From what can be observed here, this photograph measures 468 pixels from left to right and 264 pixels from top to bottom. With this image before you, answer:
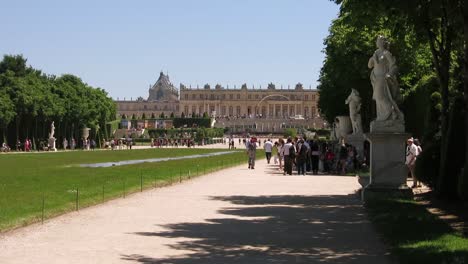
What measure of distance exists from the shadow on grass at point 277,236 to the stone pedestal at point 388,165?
0.68 m

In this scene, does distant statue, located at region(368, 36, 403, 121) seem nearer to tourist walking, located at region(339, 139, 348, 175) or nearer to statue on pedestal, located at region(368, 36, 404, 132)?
statue on pedestal, located at region(368, 36, 404, 132)

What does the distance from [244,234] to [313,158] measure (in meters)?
21.3

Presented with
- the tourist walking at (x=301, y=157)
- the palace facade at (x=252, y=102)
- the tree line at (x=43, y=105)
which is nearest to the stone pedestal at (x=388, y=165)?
the tourist walking at (x=301, y=157)

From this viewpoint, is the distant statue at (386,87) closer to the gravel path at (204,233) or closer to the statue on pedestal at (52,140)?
the gravel path at (204,233)

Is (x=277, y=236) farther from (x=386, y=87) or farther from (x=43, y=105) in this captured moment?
(x=43, y=105)

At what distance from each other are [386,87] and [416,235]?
641 cm

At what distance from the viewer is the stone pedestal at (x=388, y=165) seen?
53.7 ft

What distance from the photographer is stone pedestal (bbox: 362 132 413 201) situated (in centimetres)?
1638

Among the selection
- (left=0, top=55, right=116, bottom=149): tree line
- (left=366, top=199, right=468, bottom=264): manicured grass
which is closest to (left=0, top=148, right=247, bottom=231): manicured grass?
(left=366, top=199, right=468, bottom=264): manicured grass

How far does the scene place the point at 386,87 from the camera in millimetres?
16641

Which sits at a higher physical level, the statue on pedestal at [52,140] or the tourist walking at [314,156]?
the statue on pedestal at [52,140]

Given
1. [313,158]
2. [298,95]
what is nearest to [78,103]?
[313,158]

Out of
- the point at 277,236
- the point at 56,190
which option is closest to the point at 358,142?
the point at 56,190

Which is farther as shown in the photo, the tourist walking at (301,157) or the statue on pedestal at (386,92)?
the tourist walking at (301,157)
